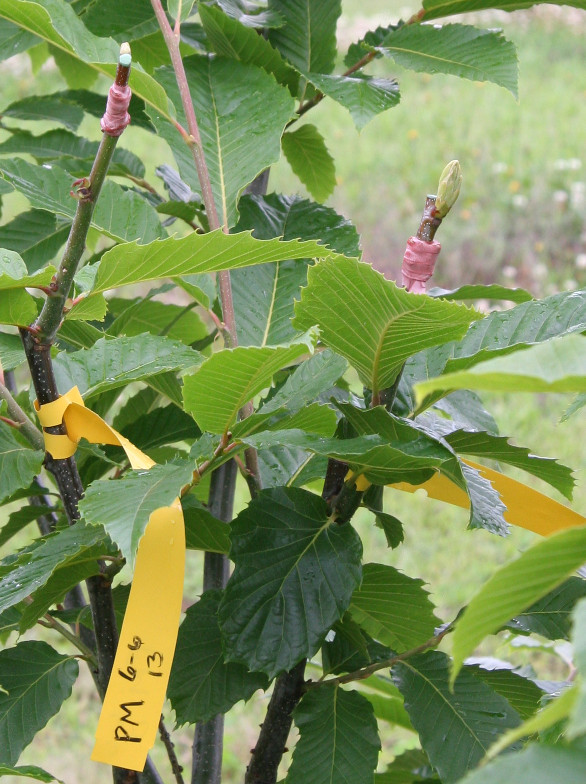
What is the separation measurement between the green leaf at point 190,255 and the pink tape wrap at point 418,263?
45 millimetres

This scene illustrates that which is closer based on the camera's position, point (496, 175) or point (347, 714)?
point (347, 714)

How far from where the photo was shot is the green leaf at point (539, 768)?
0.88ft

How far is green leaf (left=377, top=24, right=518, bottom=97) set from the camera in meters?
0.80

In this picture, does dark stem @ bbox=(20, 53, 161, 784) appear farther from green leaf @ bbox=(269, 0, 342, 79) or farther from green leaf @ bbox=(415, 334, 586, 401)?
green leaf @ bbox=(269, 0, 342, 79)

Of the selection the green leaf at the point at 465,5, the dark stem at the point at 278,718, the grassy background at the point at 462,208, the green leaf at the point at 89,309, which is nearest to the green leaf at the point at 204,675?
the dark stem at the point at 278,718

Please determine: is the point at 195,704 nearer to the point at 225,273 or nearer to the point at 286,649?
the point at 286,649

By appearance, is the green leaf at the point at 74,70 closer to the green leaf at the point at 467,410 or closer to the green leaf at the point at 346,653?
the green leaf at the point at 467,410

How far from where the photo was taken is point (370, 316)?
53cm

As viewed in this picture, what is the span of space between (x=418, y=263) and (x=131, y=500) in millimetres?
217

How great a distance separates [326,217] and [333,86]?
0.11 metres

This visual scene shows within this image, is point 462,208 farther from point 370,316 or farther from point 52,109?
point 370,316

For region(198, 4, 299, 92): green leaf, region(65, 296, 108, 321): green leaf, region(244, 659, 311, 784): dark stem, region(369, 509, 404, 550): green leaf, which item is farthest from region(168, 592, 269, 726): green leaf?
region(198, 4, 299, 92): green leaf

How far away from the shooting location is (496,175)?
13.9 ft

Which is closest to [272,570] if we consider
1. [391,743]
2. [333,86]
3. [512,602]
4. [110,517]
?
[110,517]
